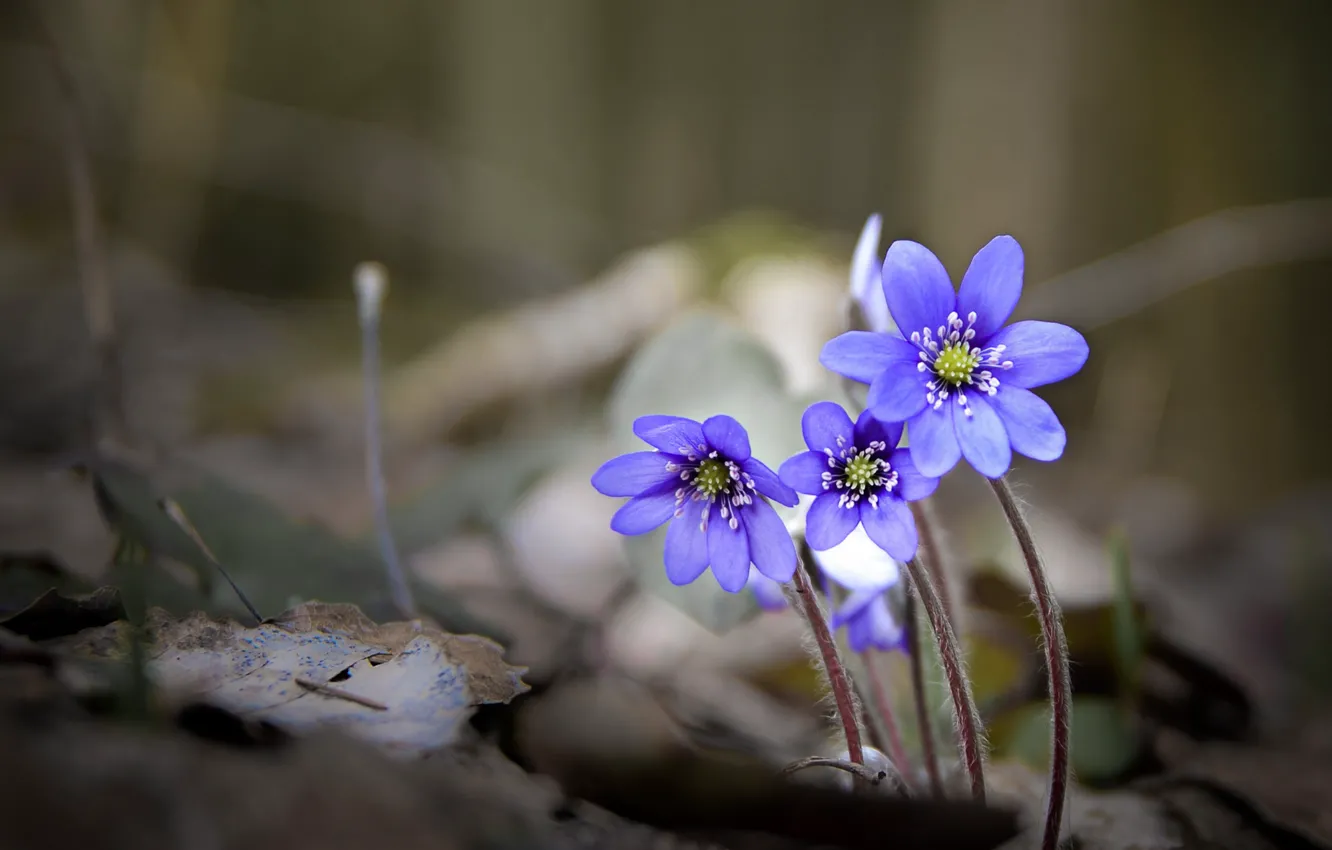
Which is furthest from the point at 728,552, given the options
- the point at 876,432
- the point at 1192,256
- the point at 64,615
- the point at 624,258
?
the point at 624,258

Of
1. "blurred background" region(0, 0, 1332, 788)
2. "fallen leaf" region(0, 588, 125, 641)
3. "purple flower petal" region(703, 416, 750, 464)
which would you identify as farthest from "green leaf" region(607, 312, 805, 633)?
"fallen leaf" region(0, 588, 125, 641)

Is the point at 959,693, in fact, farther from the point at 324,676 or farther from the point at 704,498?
the point at 324,676

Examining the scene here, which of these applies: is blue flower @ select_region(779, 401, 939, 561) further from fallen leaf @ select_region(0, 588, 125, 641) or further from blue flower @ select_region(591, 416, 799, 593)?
fallen leaf @ select_region(0, 588, 125, 641)

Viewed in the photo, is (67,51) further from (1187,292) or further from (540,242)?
(1187,292)

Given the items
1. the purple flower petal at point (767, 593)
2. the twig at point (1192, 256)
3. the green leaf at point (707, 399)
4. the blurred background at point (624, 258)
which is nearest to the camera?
the purple flower petal at point (767, 593)

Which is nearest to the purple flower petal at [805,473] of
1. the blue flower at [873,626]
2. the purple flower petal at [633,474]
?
the purple flower petal at [633,474]

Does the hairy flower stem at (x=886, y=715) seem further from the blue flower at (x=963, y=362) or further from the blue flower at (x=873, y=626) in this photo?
the blue flower at (x=963, y=362)
